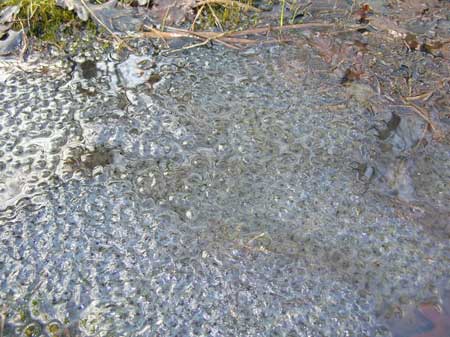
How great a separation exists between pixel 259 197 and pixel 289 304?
31cm

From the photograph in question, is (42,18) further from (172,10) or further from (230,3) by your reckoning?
(230,3)

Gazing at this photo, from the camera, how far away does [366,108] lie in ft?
5.20

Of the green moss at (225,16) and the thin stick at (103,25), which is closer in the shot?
the thin stick at (103,25)

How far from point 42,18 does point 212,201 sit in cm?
104

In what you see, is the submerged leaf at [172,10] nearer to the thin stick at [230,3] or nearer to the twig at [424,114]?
the thin stick at [230,3]

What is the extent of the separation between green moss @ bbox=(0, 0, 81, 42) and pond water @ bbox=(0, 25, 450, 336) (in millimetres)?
194

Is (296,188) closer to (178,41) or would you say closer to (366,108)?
(366,108)

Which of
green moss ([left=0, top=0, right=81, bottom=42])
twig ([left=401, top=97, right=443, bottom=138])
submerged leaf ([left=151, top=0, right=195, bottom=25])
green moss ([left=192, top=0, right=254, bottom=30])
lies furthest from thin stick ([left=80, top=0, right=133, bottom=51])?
twig ([left=401, top=97, right=443, bottom=138])

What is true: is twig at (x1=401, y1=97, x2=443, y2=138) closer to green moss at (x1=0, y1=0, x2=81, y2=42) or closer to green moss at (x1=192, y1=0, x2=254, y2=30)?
green moss at (x1=192, y1=0, x2=254, y2=30)

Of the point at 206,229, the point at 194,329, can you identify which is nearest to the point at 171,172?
the point at 206,229

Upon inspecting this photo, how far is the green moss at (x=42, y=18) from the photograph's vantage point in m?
1.80

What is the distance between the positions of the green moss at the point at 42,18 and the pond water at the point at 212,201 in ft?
0.64

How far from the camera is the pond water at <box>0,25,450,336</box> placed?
1.10 metres

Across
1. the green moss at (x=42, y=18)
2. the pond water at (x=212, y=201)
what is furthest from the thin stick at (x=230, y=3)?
the green moss at (x=42, y=18)
